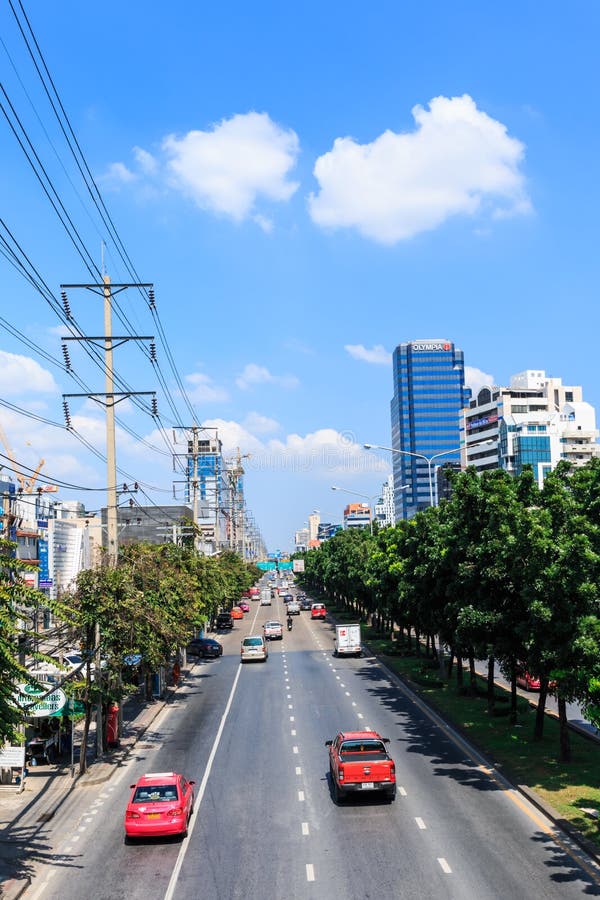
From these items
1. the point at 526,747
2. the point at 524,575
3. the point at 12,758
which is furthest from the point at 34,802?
the point at 526,747

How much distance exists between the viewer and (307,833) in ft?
74.8

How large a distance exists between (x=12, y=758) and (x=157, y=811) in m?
8.71

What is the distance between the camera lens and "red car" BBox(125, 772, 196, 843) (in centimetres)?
2223

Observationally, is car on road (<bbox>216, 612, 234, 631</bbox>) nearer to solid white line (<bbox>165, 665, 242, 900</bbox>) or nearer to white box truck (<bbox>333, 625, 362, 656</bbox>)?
white box truck (<bbox>333, 625, 362, 656</bbox>)

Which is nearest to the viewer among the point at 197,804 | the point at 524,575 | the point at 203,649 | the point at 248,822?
the point at 248,822

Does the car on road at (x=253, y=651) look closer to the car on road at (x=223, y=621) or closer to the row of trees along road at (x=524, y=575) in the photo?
the row of trees along road at (x=524, y=575)

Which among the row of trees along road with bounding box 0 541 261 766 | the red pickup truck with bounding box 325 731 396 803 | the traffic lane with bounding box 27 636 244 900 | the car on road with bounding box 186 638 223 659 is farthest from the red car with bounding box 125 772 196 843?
the car on road with bounding box 186 638 223 659

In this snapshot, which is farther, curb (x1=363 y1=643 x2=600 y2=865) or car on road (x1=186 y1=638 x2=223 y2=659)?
car on road (x1=186 y1=638 x2=223 y2=659)

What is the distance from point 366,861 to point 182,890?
14.3ft

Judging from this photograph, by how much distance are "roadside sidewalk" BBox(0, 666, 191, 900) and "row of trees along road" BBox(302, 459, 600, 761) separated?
14.1 meters

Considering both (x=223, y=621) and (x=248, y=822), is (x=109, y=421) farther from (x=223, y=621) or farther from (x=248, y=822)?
(x=223, y=621)

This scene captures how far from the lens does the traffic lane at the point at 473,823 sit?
18.5 m

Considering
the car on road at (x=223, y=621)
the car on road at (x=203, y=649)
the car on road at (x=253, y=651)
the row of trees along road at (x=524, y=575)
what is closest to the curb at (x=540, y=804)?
the row of trees along road at (x=524, y=575)

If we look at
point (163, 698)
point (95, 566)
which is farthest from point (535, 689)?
point (95, 566)
